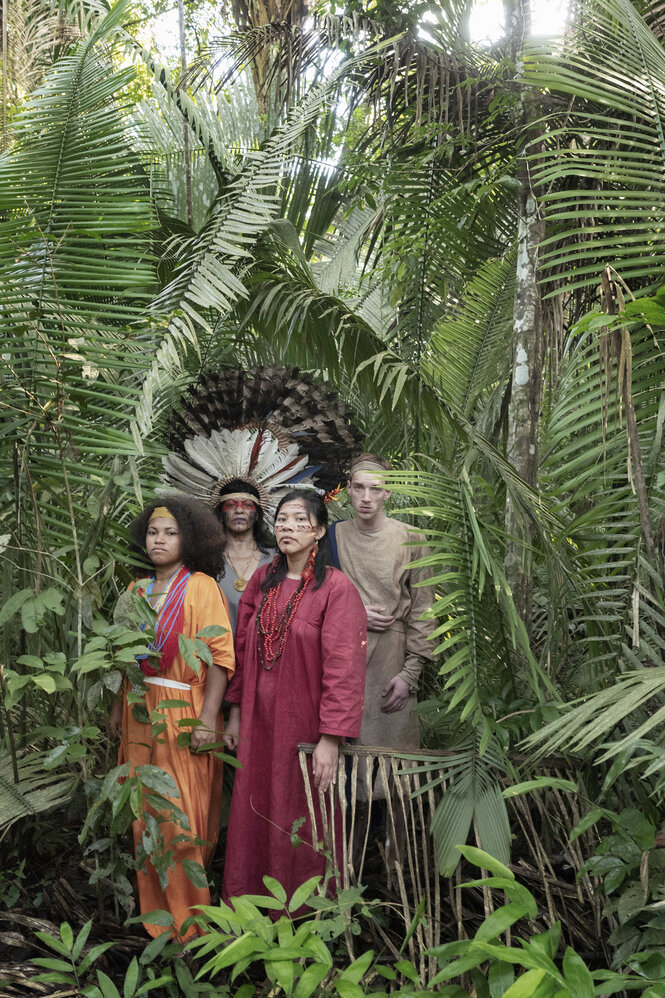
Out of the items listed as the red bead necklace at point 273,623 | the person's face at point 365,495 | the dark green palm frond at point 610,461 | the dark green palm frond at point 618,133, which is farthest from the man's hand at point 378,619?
the dark green palm frond at point 618,133

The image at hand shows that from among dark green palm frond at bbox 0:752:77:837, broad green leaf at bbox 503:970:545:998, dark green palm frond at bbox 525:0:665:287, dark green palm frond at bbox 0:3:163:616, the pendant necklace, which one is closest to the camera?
broad green leaf at bbox 503:970:545:998

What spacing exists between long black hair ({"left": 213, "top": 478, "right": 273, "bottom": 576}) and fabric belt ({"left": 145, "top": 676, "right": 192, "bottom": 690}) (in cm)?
79

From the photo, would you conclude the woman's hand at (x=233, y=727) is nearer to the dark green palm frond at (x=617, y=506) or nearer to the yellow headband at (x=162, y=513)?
the yellow headband at (x=162, y=513)

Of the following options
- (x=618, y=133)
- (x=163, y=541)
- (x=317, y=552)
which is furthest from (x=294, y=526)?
(x=618, y=133)

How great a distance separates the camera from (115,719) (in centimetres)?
302

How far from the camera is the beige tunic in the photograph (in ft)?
11.0

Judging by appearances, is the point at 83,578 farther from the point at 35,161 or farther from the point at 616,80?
the point at 616,80

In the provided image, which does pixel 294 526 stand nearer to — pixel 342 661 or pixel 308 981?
pixel 342 661

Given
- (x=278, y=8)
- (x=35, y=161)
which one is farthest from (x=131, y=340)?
(x=278, y=8)

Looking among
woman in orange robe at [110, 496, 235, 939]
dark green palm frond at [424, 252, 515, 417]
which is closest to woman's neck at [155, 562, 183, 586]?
woman in orange robe at [110, 496, 235, 939]

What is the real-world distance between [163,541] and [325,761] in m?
0.91

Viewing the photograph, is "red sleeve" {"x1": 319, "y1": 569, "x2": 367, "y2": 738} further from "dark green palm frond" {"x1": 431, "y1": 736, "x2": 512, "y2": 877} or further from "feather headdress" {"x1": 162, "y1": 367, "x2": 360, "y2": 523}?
"feather headdress" {"x1": 162, "y1": 367, "x2": 360, "y2": 523}

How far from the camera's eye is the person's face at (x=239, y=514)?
3543 mm

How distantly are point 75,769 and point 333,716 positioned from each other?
91 cm
